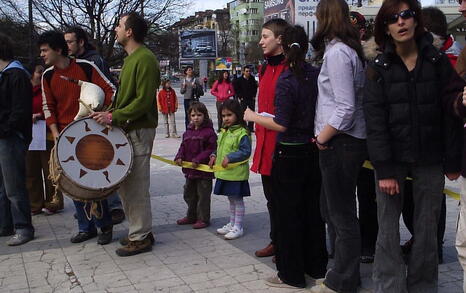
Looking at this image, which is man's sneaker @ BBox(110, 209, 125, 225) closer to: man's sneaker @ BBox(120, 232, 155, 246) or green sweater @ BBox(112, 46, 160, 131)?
man's sneaker @ BBox(120, 232, 155, 246)

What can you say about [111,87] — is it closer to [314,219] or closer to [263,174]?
[263,174]

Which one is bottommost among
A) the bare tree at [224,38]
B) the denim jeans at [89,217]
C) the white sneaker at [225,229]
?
the white sneaker at [225,229]

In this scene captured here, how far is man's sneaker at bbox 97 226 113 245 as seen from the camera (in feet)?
17.5

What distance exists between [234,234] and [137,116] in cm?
161

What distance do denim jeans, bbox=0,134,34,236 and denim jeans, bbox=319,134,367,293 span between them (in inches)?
126

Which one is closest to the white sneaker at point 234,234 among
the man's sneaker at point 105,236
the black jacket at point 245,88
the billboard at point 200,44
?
the man's sneaker at point 105,236

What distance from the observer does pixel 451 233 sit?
5.38 meters

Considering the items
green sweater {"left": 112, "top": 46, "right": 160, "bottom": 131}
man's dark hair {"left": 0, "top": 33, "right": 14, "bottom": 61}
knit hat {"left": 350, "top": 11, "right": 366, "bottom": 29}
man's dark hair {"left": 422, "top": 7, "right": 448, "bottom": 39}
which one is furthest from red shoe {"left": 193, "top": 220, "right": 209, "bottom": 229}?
man's dark hair {"left": 422, "top": 7, "right": 448, "bottom": 39}

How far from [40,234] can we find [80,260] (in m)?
1.14

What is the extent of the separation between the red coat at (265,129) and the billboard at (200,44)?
3190cm

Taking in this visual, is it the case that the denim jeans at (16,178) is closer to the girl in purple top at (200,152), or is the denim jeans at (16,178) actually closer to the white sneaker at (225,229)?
the girl in purple top at (200,152)

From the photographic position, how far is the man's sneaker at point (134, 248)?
493 cm

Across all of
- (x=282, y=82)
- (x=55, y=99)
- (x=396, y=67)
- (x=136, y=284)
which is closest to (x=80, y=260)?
(x=136, y=284)

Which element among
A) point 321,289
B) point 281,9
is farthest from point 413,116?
point 281,9
